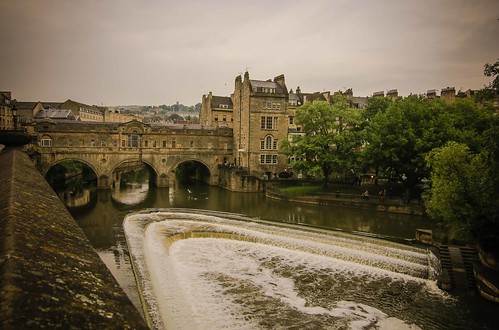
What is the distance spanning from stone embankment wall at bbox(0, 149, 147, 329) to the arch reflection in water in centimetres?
749

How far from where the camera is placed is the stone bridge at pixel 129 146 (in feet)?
154

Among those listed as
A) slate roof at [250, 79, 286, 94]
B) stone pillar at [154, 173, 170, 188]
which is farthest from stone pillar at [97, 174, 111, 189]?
slate roof at [250, 79, 286, 94]

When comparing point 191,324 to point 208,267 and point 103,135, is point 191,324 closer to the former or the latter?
Answer: point 208,267

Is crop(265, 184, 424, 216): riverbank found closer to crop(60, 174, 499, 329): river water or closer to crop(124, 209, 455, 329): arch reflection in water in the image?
crop(60, 174, 499, 329): river water

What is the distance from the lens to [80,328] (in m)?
3.68

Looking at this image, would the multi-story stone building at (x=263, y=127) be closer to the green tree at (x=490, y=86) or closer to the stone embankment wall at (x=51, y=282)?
the green tree at (x=490, y=86)

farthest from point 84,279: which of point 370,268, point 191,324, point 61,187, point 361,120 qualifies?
point 61,187

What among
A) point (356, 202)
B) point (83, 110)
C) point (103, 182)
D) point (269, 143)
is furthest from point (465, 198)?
point (83, 110)

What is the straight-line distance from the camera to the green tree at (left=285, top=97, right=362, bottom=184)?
137 ft

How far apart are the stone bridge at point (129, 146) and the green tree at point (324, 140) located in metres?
16.1

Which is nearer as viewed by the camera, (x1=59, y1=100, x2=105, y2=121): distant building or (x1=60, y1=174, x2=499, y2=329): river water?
(x1=60, y1=174, x2=499, y2=329): river water

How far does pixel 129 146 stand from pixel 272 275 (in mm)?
37904

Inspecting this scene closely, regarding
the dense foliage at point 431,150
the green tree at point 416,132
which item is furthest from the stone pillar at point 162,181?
the green tree at point 416,132

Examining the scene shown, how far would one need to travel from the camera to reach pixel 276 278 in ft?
60.3
